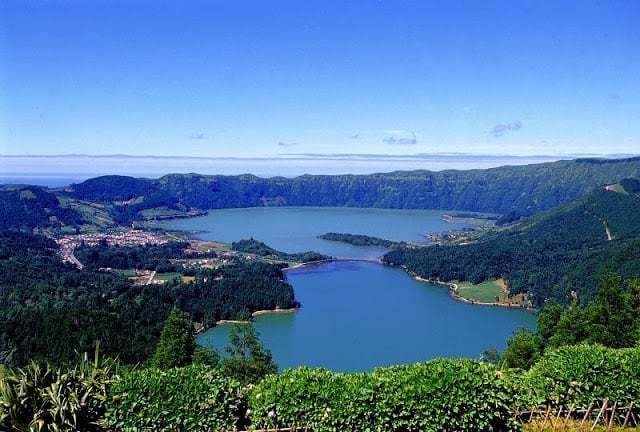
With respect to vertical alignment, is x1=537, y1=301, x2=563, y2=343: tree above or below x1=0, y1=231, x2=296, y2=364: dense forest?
above

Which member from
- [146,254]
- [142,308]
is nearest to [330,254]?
[146,254]

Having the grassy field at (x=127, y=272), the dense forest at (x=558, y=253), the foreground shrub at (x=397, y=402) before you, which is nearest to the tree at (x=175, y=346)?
the foreground shrub at (x=397, y=402)

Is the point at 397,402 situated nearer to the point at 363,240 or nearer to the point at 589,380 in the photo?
the point at 589,380

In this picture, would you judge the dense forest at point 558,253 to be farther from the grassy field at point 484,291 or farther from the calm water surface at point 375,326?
the calm water surface at point 375,326

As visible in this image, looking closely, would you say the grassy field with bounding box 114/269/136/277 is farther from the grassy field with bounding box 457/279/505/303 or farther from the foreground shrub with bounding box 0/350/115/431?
the foreground shrub with bounding box 0/350/115/431

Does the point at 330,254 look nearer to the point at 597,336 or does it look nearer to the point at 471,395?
the point at 597,336

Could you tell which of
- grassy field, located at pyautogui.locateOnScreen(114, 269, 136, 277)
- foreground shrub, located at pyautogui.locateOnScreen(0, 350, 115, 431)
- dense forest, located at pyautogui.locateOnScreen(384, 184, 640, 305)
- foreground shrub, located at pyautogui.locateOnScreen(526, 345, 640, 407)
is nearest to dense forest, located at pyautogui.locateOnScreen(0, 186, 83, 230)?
grassy field, located at pyautogui.locateOnScreen(114, 269, 136, 277)
